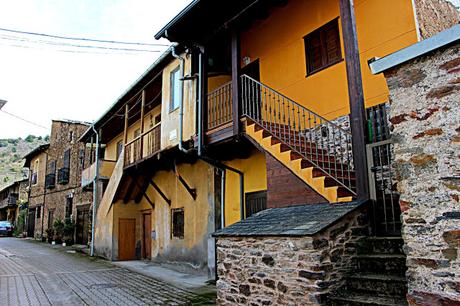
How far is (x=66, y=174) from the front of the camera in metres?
22.2

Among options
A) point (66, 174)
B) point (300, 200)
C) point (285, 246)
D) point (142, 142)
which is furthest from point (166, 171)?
point (66, 174)

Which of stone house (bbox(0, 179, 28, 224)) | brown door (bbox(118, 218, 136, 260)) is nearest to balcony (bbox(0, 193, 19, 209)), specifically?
stone house (bbox(0, 179, 28, 224))

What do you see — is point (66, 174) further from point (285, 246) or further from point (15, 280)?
point (285, 246)

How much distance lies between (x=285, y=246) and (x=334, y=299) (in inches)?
32.0

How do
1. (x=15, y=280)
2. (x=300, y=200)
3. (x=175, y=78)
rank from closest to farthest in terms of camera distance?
1. (x=300, y=200)
2. (x=15, y=280)
3. (x=175, y=78)

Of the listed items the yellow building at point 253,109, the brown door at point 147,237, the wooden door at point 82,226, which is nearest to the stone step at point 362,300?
the yellow building at point 253,109

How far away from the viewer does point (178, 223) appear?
11.4 metres

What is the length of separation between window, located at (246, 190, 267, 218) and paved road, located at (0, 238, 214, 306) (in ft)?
7.39

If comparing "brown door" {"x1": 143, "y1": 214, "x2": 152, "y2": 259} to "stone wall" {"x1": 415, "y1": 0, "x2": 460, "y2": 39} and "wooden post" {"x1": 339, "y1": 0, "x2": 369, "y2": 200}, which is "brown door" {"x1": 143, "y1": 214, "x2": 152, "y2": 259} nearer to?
"wooden post" {"x1": 339, "y1": 0, "x2": 369, "y2": 200}

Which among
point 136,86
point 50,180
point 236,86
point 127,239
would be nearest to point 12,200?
point 50,180

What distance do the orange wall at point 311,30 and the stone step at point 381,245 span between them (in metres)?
2.74

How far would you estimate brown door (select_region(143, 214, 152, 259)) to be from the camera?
44.6 feet

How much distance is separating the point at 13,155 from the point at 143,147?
57970mm

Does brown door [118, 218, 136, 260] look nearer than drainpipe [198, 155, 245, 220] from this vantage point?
No
